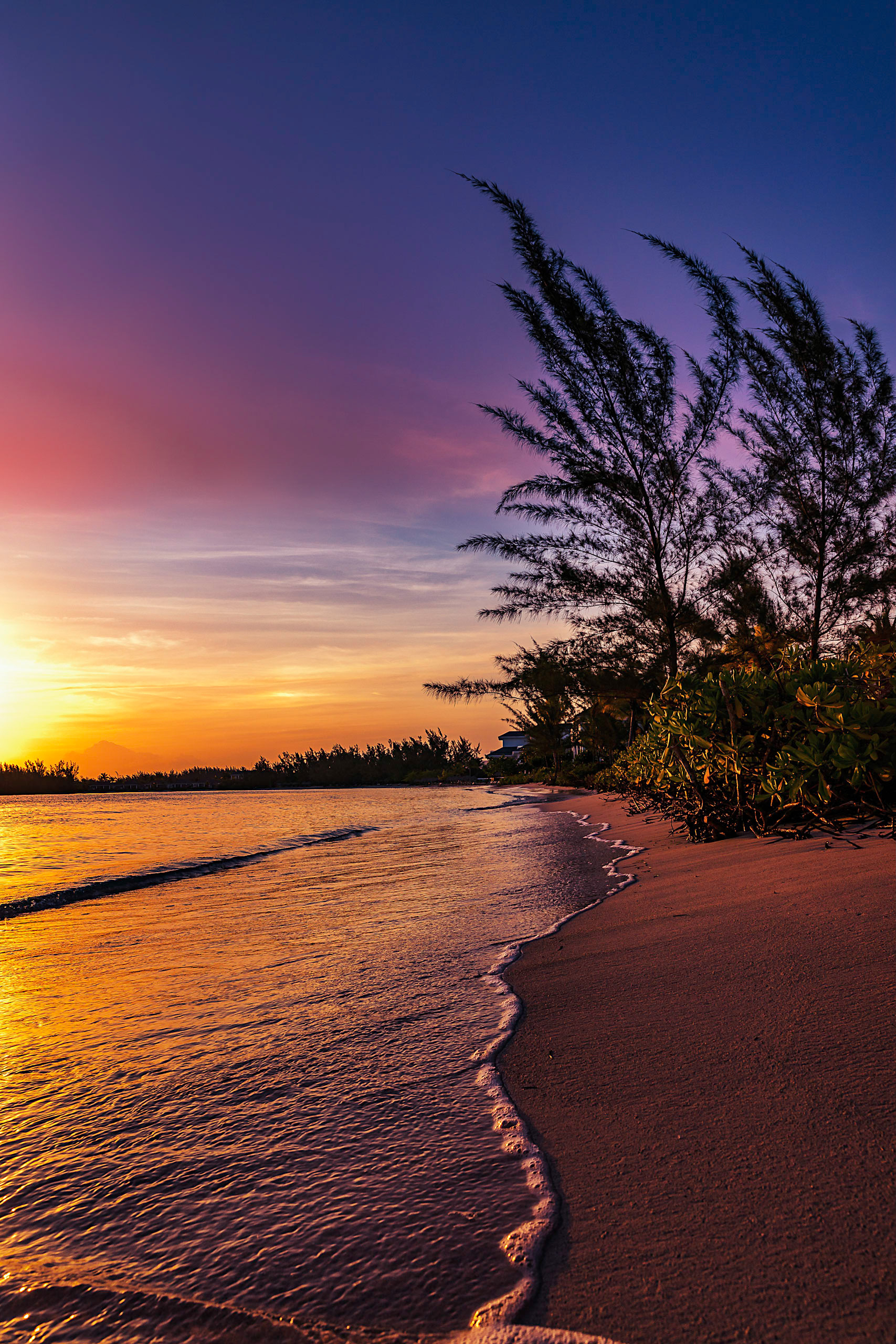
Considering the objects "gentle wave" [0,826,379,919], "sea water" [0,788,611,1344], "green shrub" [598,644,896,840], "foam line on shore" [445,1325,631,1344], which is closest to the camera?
"foam line on shore" [445,1325,631,1344]

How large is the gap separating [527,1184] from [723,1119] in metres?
0.40

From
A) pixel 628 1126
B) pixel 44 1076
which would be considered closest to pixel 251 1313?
pixel 628 1126

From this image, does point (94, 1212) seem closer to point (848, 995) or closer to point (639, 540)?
point (848, 995)

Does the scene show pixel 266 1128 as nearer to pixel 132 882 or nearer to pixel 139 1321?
pixel 139 1321

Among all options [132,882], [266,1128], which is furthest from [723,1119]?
A: [132,882]

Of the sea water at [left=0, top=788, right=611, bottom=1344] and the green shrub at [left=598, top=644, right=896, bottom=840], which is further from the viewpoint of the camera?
the green shrub at [left=598, top=644, right=896, bottom=840]

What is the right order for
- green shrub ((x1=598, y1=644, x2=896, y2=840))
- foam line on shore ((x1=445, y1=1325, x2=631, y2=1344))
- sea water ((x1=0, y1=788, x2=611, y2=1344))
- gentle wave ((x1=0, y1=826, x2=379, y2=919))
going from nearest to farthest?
foam line on shore ((x1=445, y1=1325, x2=631, y2=1344)) < sea water ((x1=0, y1=788, x2=611, y2=1344)) < green shrub ((x1=598, y1=644, x2=896, y2=840)) < gentle wave ((x1=0, y1=826, x2=379, y2=919))

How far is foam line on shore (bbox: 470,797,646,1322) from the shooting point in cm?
95

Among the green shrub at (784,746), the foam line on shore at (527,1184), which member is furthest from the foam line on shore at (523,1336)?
the green shrub at (784,746)

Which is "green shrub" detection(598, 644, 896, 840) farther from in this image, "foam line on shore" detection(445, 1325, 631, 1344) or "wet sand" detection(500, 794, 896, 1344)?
"foam line on shore" detection(445, 1325, 631, 1344)

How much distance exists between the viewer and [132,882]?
21.0 ft

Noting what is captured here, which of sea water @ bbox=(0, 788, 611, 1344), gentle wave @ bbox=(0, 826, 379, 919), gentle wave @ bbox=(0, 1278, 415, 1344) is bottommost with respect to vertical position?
gentle wave @ bbox=(0, 826, 379, 919)

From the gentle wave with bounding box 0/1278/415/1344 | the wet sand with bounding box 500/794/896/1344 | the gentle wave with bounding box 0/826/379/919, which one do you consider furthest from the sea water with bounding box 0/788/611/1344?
the gentle wave with bounding box 0/826/379/919

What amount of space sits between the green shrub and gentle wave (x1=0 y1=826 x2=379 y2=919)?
14.9ft
